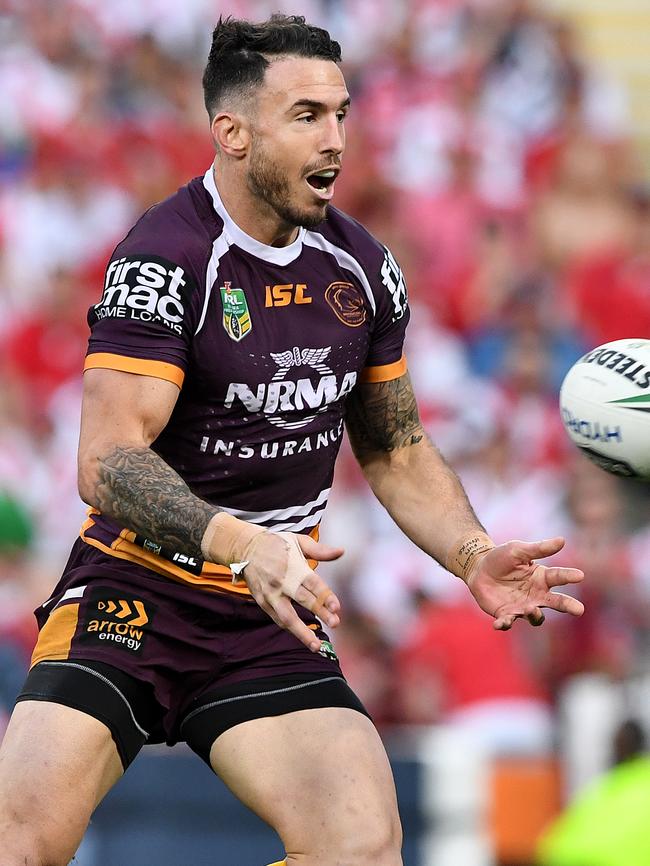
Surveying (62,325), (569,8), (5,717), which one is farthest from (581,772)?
(569,8)

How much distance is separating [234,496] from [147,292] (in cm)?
72

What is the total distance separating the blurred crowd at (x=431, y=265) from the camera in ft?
27.0

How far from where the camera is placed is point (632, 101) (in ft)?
41.2

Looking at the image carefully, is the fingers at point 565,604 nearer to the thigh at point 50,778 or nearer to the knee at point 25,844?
the thigh at point 50,778

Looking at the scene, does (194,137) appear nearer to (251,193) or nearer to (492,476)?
(492,476)

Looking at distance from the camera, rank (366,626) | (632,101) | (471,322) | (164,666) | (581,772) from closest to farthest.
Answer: (164,666) → (581,772) → (366,626) → (471,322) → (632,101)

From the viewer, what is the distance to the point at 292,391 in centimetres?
476

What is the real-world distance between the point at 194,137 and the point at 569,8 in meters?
3.23

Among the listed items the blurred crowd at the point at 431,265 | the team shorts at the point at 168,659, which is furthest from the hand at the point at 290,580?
the blurred crowd at the point at 431,265

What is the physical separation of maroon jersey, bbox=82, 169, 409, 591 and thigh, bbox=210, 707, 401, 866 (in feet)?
1.67

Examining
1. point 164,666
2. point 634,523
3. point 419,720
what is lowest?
point 419,720

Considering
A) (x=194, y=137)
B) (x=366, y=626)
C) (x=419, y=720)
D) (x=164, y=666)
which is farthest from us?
(x=194, y=137)

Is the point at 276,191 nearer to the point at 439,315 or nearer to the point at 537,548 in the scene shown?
the point at 537,548

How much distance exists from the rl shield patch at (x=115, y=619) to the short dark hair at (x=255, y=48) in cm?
157
